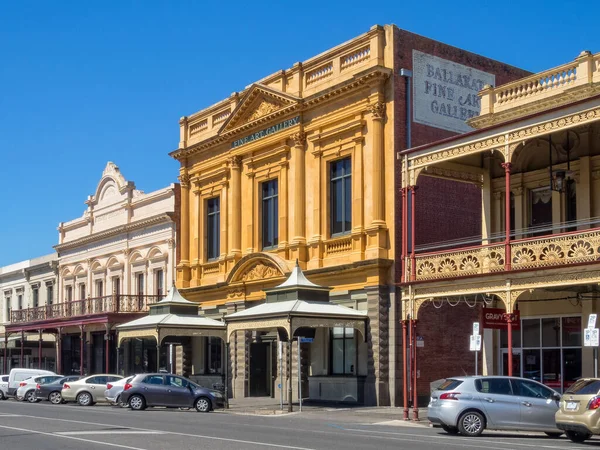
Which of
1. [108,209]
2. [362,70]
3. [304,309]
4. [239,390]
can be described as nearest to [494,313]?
[304,309]

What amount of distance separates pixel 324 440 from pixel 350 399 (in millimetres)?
13783

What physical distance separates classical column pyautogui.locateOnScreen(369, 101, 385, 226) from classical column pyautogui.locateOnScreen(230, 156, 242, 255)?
28.5ft

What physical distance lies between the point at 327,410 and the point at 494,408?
976cm

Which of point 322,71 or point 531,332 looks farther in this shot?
point 322,71

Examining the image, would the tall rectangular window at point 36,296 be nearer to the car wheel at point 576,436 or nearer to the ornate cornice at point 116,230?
the ornate cornice at point 116,230

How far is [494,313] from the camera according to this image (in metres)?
25.1

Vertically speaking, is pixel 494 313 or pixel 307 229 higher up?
pixel 307 229

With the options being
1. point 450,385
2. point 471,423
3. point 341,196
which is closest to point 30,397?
point 341,196

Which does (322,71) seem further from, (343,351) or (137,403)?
(137,403)

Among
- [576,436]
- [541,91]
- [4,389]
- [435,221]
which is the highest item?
[541,91]

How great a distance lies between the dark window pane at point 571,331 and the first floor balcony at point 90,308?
777 inches

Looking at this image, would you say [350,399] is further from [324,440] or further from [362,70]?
[324,440]

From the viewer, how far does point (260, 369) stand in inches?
1500

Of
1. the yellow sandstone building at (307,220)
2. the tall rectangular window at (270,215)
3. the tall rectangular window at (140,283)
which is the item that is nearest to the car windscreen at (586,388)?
the yellow sandstone building at (307,220)
